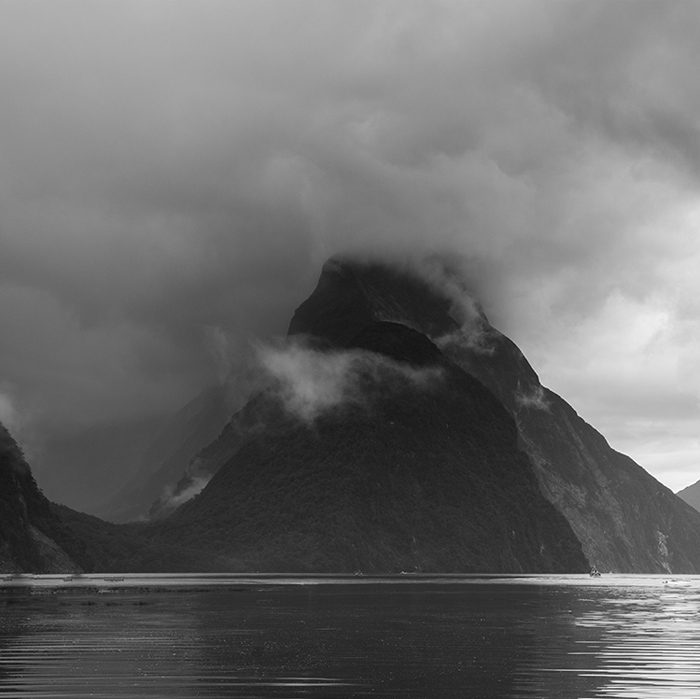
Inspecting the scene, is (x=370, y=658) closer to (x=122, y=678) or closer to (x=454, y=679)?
(x=454, y=679)

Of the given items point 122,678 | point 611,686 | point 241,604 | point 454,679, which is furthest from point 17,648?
point 241,604

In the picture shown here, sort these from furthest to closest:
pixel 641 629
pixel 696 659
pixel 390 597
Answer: pixel 390 597, pixel 641 629, pixel 696 659

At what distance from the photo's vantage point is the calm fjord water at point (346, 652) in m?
43.3

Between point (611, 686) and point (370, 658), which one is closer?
point (611, 686)

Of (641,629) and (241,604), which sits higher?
(241,604)

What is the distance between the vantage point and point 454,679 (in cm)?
4653

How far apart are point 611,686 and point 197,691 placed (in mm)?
16294

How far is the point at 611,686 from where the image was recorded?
1725 inches

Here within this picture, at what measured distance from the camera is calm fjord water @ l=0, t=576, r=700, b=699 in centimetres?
4334

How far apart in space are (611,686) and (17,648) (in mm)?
31692

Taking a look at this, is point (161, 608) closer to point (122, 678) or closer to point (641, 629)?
point (641, 629)

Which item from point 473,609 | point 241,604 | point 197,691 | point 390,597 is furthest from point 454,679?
point 390,597

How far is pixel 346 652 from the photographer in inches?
2248

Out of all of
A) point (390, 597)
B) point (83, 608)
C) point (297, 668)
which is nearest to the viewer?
point (297, 668)
